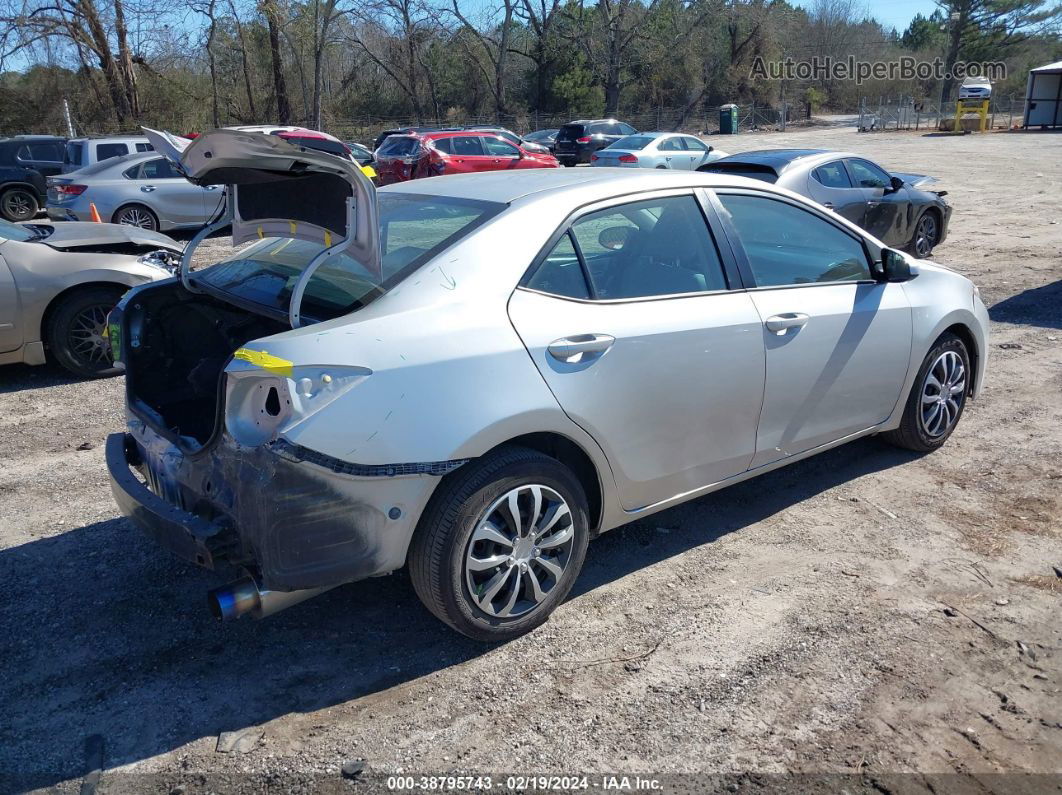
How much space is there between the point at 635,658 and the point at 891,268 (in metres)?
2.56

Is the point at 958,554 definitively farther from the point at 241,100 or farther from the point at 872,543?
the point at 241,100

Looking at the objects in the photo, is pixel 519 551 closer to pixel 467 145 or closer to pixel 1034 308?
pixel 1034 308

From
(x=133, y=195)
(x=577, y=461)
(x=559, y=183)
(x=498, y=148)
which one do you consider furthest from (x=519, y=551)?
(x=498, y=148)

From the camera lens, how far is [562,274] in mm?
3598

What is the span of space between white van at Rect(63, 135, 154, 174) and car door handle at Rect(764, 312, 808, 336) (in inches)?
608

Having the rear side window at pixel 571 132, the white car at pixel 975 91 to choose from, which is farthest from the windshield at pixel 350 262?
the white car at pixel 975 91

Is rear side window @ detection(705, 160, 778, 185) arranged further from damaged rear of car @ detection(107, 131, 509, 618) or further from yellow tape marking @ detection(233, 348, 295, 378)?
yellow tape marking @ detection(233, 348, 295, 378)

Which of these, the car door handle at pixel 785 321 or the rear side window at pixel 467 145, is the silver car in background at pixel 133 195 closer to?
the rear side window at pixel 467 145

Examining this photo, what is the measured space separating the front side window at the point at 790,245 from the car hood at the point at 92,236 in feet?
17.7

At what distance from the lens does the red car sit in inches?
831

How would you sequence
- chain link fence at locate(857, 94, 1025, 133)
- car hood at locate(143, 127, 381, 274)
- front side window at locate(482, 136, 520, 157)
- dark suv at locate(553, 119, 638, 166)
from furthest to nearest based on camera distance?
chain link fence at locate(857, 94, 1025, 133)
dark suv at locate(553, 119, 638, 166)
front side window at locate(482, 136, 520, 157)
car hood at locate(143, 127, 381, 274)

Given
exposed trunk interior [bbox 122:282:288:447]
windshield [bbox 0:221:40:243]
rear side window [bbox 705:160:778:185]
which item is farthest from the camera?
rear side window [bbox 705:160:778:185]

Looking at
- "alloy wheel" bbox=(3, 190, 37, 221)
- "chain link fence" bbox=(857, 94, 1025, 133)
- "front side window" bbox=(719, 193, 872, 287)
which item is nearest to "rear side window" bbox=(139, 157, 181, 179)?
"alloy wheel" bbox=(3, 190, 37, 221)

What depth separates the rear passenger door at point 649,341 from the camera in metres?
3.48
